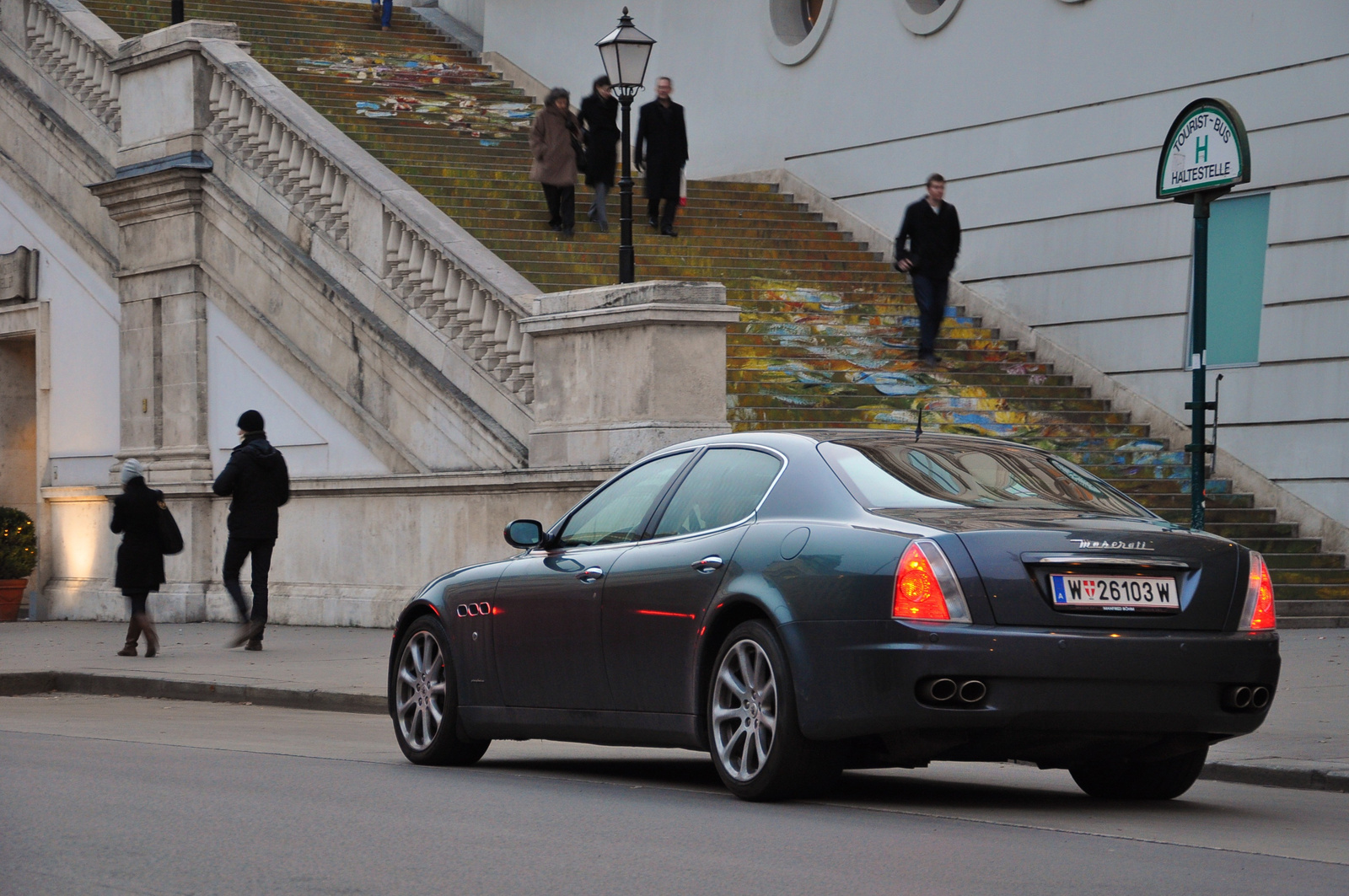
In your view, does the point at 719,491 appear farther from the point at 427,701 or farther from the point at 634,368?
the point at 634,368

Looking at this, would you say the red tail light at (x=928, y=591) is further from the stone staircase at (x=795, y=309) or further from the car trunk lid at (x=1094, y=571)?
the stone staircase at (x=795, y=309)

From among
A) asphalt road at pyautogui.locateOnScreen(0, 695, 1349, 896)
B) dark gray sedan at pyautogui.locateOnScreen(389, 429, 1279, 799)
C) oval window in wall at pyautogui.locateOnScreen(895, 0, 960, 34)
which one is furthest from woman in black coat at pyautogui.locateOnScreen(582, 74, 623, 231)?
dark gray sedan at pyautogui.locateOnScreen(389, 429, 1279, 799)

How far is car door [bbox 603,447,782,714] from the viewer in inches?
328

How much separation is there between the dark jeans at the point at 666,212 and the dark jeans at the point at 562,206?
3.36 ft

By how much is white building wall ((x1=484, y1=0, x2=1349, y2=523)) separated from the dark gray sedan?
12.1 m

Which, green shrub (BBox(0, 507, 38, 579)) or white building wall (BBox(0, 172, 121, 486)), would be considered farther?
white building wall (BBox(0, 172, 121, 486))

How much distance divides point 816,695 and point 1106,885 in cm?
167

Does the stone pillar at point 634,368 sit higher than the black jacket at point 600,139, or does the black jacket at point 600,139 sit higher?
the black jacket at point 600,139

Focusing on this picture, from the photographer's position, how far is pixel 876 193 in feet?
85.2

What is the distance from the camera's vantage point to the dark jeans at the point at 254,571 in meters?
17.5

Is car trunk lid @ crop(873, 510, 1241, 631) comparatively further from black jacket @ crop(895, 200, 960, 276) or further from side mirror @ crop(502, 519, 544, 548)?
black jacket @ crop(895, 200, 960, 276)

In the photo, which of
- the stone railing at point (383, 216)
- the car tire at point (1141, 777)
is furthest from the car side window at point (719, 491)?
the stone railing at point (383, 216)

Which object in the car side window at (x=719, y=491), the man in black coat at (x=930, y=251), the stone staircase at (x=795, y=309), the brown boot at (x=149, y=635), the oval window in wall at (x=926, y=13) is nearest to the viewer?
the car side window at (x=719, y=491)

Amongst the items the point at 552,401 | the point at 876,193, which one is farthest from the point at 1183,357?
the point at 552,401
